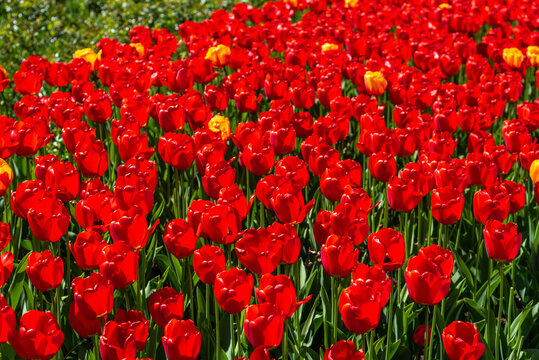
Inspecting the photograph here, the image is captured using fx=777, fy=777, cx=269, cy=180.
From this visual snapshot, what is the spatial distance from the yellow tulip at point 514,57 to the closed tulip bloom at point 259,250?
3718mm

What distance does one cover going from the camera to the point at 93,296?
7.76 feet

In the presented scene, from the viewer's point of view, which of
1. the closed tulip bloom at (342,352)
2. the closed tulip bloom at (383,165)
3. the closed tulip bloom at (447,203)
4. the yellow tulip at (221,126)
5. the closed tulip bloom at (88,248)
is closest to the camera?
the closed tulip bloom at (342,352)

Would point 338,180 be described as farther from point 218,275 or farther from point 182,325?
point 182,325

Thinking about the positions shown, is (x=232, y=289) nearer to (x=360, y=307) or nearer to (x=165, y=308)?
(x=165, y=308)

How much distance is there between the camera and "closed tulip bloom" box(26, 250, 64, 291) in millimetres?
2551

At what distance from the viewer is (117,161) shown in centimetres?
463

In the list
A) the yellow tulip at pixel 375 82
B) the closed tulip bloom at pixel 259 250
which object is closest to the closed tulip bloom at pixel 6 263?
the closed tulip bloom at pixel 259 250

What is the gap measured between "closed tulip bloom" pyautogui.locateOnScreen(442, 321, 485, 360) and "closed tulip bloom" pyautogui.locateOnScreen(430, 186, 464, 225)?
0.80 m

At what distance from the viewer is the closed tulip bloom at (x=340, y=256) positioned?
8.46 ft

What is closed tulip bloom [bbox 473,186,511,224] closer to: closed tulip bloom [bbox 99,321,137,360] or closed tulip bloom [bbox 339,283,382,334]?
closed tulip bloom [bbox 339,283,382,334]

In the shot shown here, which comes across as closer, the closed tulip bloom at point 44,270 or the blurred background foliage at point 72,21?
the closed tulip bloom at point 44,270

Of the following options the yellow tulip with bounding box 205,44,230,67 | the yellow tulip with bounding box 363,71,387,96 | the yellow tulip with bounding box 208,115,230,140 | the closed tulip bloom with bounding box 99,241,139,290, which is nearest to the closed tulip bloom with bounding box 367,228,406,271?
the closed tulip bloom with bounding box 99,241,139,290

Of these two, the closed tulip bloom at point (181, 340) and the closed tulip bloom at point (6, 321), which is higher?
the closed tulip bloom at point (6, 321)

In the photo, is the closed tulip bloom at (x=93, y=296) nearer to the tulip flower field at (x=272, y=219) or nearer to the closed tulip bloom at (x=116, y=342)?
the tulip flower field at (x=272, y=219)
